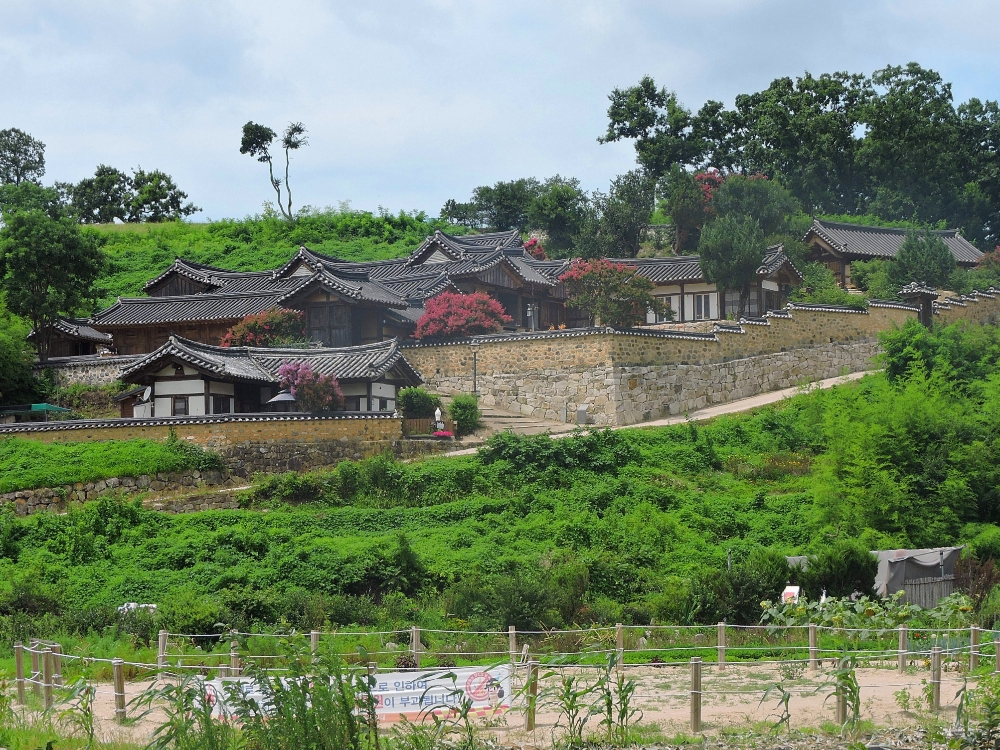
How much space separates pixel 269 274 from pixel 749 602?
33.9 metres

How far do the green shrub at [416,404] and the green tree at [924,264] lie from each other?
71.7 ft

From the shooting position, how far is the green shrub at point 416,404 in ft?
115

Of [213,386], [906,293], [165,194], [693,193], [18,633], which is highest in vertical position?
[165,194]

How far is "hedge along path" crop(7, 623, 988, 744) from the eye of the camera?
553 inches

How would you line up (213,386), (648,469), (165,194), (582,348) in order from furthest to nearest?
(165,194), (582,348), (213,386), (648,469)

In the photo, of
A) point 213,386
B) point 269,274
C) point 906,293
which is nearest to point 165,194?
point 269,274

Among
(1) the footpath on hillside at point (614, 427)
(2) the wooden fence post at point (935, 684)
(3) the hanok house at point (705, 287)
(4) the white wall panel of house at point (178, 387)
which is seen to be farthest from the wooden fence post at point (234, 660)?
(3) the hanok house at point (705, 287)

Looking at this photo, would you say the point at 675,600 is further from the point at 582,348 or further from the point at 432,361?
the point at 432,361

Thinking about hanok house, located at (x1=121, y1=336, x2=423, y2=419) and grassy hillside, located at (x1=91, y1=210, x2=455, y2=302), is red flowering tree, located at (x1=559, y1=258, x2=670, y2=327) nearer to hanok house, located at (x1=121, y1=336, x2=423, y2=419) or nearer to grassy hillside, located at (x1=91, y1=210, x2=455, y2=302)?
hanok house, located at (x1=121, y1=336, x2=423, y2=419)

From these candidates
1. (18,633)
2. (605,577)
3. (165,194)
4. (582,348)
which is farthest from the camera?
(165,194)

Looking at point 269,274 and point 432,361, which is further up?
point 269,274

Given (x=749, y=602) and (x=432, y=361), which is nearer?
(x=749, y=602)

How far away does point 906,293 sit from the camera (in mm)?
37969

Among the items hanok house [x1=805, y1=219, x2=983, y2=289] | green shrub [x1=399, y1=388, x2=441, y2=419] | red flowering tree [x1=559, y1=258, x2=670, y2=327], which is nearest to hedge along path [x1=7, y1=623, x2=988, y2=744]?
green shrub [x1=399, y1=388, x2=441, y2=419]
